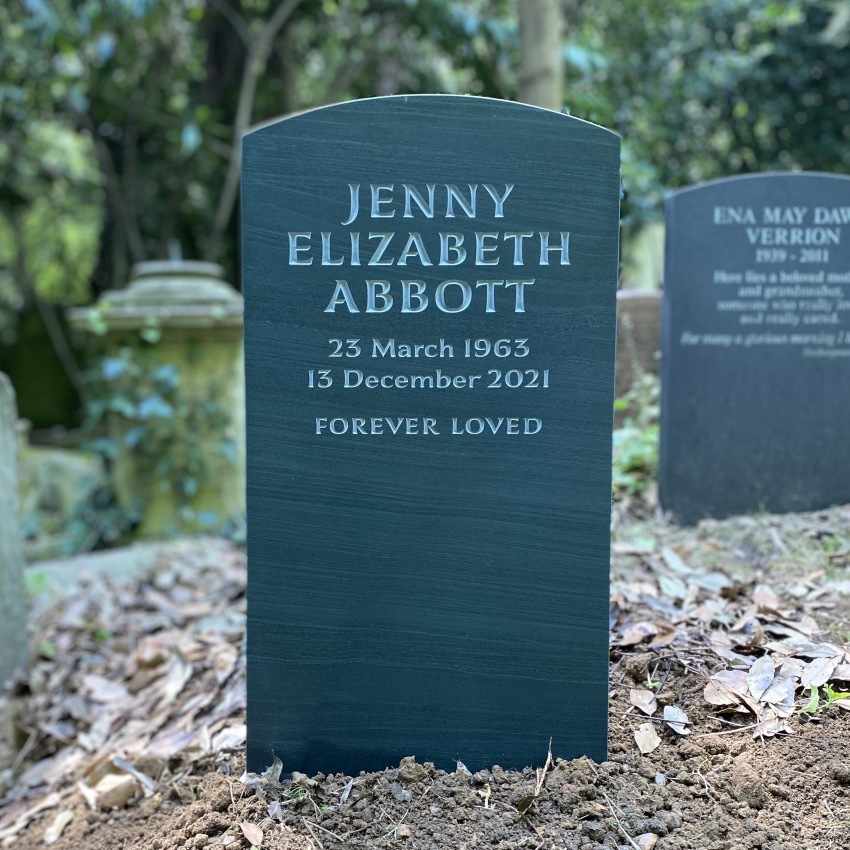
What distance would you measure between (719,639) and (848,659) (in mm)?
329

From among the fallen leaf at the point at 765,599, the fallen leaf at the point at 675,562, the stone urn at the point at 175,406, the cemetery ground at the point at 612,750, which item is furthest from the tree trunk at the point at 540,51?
the fallen leaf at the point at 765,599

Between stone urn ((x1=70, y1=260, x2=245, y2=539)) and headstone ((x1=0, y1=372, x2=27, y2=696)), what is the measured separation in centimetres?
178

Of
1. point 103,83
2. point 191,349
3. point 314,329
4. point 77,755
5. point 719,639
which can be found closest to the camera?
point 314,329

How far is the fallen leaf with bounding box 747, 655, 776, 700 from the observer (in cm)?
212

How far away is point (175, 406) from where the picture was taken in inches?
218

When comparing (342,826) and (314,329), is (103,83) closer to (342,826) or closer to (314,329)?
(314,329)

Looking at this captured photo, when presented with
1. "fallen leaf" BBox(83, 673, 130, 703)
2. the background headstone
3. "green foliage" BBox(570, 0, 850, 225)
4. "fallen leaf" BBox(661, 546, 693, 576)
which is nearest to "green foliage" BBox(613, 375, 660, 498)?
the background headstone

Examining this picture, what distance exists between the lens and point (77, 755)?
9.55 ft

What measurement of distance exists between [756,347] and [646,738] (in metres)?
2.23

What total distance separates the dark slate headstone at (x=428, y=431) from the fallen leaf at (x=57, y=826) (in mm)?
706

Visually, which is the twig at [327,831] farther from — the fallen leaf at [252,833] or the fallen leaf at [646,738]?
the fallen leaf at [646,738]

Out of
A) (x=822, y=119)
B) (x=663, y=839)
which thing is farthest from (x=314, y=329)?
(x=822, y=119)

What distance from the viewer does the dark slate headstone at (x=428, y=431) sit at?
6.43 ft

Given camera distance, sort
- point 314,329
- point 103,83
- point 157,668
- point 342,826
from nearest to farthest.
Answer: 1. point 342,826
2. point 314,329
3. point 157,668
4. point 103,83
